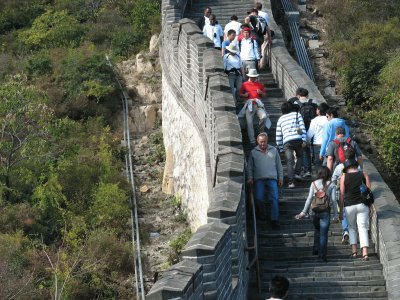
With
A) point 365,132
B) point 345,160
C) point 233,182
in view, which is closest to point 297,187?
point 345,160

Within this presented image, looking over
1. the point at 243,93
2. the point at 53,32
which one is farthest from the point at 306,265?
the point at 53,32

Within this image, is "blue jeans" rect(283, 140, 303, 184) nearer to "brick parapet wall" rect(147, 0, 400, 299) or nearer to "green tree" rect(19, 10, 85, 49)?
"brick parapet wall" rect(147, 0, 400, 299)

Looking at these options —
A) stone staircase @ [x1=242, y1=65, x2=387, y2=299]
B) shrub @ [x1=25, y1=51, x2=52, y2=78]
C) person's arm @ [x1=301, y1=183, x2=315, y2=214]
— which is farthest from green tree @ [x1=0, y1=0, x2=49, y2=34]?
person's arm @ [x1=301, y1=183, x2=315, y2=214]

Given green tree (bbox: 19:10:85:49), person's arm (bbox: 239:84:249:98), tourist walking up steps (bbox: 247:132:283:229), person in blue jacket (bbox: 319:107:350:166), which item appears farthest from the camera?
green tree (bbox: 19:10:85:49)

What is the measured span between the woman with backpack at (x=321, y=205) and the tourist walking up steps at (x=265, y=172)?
0.71 m

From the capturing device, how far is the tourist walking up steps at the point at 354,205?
1692 cm

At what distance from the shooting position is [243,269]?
16094 millimetres

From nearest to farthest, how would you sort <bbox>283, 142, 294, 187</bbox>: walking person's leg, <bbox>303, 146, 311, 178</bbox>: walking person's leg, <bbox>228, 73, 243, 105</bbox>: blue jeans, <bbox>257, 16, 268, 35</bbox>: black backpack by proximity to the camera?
<bbox>283, 142, 294, 187</bbox>: walking person's leg < <bbox>303, 146, 311, 178</bbox>: walking person's leg < <bbox>228, 73, 243, 105</bbox>: blue jeans < <bbox>257, 16, 268, 35</bbox>: black backpack

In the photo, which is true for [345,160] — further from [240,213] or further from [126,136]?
[126,136]

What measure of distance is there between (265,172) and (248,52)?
6286 mm

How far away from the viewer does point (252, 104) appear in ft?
66.9

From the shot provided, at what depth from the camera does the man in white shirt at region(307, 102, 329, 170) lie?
1936 cm

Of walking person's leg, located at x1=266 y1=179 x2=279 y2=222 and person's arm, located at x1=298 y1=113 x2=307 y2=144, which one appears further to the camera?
person's arm, located at x1=298 y1=113 x2=307 y2=144

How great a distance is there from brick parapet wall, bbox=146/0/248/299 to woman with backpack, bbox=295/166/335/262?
0.97m
